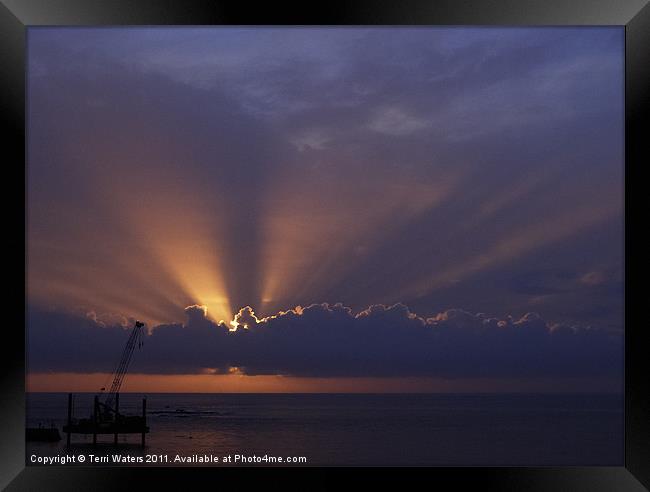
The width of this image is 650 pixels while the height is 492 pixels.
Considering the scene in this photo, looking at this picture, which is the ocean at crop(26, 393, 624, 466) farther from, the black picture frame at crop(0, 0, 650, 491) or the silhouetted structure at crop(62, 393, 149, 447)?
the black picture frame at crop(0, 0, 650, 491)

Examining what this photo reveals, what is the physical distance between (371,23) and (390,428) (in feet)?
82.7

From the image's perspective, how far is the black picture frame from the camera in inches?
94.3

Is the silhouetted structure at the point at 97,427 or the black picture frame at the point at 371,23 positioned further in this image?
the silhouetted structure at the point at 97,427

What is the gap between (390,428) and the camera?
26281 mm

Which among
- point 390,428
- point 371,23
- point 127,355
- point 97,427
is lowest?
point 390,428

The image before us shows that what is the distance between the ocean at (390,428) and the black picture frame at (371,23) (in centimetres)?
1634

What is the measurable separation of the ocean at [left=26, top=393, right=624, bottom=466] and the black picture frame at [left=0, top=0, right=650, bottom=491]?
16.3 m

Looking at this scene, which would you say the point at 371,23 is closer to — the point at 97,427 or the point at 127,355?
the point at 97,427

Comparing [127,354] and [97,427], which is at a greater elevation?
[127,354]

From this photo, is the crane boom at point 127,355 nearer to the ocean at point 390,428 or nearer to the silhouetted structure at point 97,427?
the silhouetted structure at point 97,427

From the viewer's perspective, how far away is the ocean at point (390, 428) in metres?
22.6

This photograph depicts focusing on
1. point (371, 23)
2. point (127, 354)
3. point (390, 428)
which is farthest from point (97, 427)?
Answer: point (390, 428)

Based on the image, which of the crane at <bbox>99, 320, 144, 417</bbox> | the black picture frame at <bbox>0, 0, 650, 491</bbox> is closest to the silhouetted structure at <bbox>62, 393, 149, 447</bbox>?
the crane at <bbox>99, 320, 144, 417</bbox>

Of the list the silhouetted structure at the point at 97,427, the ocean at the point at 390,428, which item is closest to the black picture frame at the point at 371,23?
the silhouetted structure at the point at 97,427
